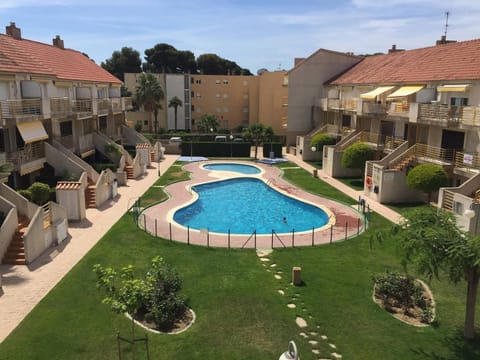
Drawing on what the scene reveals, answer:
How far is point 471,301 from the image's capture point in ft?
45.3

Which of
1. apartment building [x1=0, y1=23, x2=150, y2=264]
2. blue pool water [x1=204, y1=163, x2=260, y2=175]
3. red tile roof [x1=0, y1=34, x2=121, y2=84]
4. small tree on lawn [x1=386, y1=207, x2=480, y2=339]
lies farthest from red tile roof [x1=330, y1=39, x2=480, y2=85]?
red tile roof [x1=0, y1=34, x2=121, y2=84]

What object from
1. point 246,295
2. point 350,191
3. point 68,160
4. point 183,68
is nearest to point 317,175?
point 350,191

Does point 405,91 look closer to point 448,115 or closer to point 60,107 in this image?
point 448,115

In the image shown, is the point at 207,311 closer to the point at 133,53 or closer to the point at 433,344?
the point at 433,344

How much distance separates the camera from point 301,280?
18.6 m

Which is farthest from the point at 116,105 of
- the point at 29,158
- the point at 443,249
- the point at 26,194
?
the point at 443,249

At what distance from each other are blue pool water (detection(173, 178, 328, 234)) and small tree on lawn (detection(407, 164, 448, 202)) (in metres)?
6.75

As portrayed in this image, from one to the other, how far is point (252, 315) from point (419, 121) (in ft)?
73.2

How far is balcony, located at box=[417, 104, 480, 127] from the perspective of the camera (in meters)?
26.8

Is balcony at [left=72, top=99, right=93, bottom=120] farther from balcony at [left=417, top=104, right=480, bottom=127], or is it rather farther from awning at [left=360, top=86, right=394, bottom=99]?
balcony at [left=417, top=104, right=480, bottom=127]

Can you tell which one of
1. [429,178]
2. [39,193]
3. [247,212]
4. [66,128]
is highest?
[66,128]

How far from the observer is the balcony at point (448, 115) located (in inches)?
1054

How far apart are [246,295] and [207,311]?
201 cm

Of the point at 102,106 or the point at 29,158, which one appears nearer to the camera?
the point at 29,158
